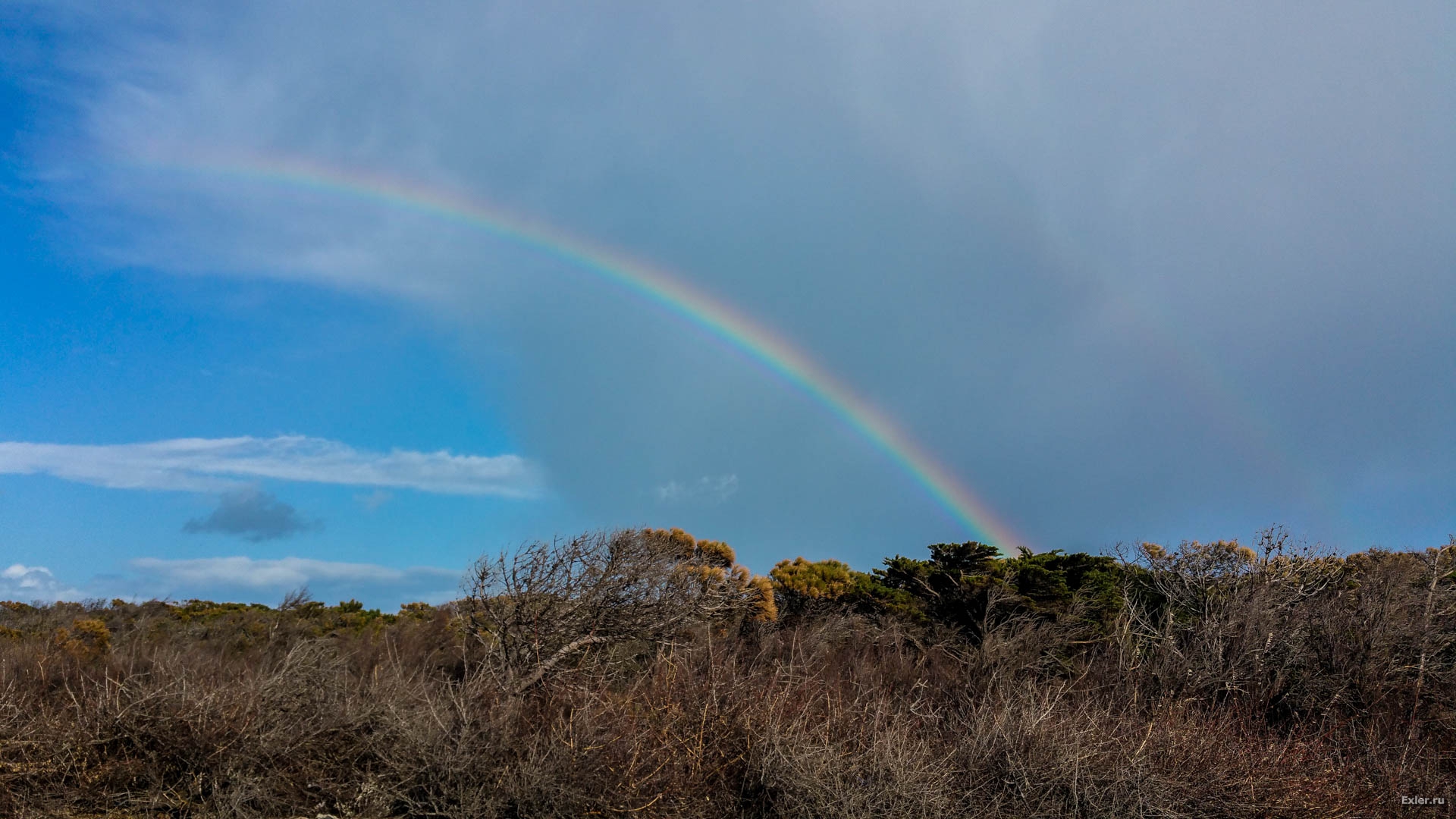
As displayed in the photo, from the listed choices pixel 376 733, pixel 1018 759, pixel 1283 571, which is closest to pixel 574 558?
pixel 376 733

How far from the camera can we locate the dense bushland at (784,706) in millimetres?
9656

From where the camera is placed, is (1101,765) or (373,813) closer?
(373,813)

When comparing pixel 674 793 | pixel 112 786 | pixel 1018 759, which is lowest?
pixel 112 786

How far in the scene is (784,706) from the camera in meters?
11.1

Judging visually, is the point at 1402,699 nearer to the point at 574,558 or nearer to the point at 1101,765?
the point at 1101,765

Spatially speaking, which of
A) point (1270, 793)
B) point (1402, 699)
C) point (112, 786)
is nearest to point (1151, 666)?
point (1402, 699)

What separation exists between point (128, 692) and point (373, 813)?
12.6 ft

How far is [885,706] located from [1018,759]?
2.03 meters

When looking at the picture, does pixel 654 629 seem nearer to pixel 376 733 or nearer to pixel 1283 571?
pixel 376 733

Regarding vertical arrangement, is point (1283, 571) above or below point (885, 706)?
above

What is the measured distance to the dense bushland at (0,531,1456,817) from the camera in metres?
9.66

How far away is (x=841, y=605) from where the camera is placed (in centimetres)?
2489

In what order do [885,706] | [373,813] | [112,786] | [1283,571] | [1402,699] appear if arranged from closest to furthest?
[373,813]
[112,786]
[885,706]
[1402,699]
[1283,571]

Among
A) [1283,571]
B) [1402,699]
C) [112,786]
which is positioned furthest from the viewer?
[1283,571]
